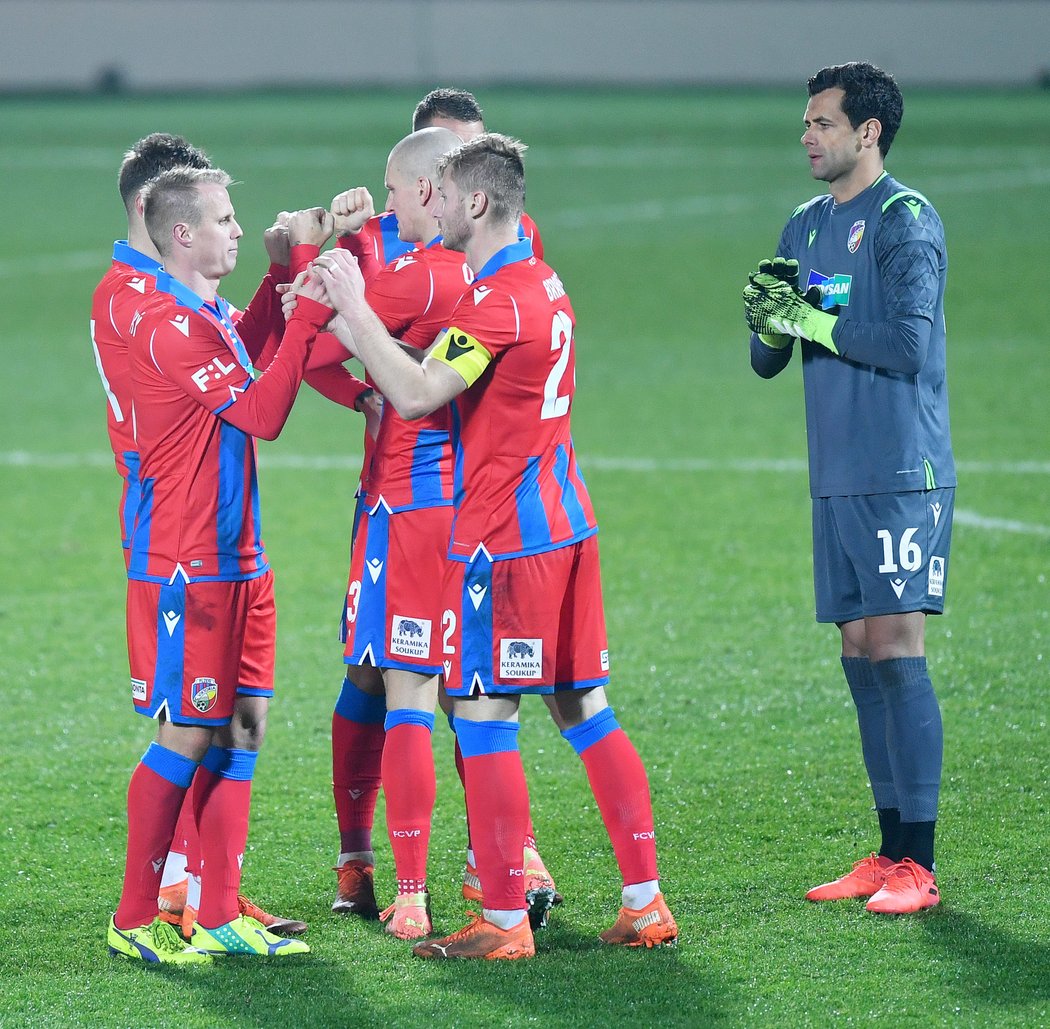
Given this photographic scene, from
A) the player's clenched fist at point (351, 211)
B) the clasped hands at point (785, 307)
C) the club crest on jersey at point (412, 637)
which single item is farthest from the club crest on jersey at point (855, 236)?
the club crest on jersey at point (412, 637)

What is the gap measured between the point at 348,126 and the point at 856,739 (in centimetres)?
3301

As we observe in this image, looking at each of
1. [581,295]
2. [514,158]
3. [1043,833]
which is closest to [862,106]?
[514,158]

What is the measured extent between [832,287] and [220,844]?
2363mm

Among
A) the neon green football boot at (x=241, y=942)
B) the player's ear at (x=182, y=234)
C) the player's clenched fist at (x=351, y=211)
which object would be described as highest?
the player's clenched fist at (x=351, y=211)

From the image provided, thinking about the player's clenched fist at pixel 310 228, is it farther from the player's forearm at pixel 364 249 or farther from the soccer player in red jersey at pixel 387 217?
the player's forearm at pixel 364 249

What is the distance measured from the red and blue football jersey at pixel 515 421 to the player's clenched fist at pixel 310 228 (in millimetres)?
571

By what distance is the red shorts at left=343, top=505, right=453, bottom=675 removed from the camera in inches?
183

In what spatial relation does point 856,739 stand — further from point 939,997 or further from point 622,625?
point 939,997

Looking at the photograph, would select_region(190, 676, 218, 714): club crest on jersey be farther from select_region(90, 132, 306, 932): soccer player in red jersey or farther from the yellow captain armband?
the yellow captain armband

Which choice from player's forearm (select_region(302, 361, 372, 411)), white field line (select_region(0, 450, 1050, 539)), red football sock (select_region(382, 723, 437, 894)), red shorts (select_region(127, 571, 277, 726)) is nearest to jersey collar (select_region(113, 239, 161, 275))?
player's forearm (select_region(302, 361, 372, 411))

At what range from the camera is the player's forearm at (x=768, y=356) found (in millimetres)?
5004

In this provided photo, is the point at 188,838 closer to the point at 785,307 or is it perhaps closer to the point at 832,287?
the point at 785,307

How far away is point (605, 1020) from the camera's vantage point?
387 centimetres

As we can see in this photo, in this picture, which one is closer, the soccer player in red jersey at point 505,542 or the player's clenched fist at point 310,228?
the soccer player in red jersey at point 505,542
